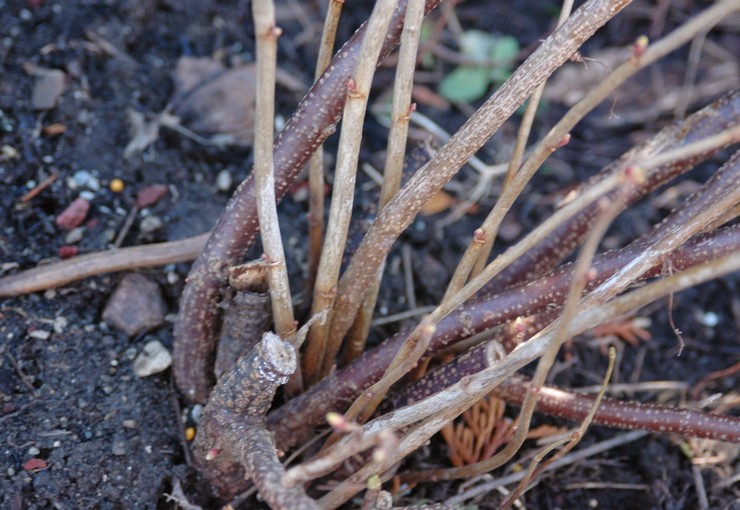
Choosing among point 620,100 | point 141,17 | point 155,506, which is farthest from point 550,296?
point 141,17

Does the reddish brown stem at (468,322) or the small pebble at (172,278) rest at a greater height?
the reddish brown stem at (468,322)

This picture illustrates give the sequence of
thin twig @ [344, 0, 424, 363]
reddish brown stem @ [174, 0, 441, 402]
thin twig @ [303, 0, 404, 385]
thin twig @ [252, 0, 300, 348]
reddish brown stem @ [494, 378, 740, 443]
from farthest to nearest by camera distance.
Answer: reddish brown stem @ [494, 378, 740, 443] → reddish brown stem @ [174, 0, 441, 402] → thin twig @ [344, 0, 424, 363] → thin twig @ [303, 0, 404, 385] → thin twig @ [252, 0, 300, 348]

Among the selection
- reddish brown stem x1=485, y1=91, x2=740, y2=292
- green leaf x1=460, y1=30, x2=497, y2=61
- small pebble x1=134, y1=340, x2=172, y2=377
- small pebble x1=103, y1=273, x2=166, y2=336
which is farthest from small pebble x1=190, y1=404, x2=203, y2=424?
green leaf x1=460, y1=30, x2=497, y2=61

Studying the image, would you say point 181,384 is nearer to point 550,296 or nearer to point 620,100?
point 550,296

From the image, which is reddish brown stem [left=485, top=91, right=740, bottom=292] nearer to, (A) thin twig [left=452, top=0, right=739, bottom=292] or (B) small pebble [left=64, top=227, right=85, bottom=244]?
(A) thin twig [left=452, top=0, right=739, bottom=292]

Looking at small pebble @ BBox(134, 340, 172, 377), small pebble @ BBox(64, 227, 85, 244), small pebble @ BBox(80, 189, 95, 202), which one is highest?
small pebble @ BBox(80, 189, 95, 202)

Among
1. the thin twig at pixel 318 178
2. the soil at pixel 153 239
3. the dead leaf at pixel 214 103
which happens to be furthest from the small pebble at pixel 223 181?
the thin twig at pixel 318 178

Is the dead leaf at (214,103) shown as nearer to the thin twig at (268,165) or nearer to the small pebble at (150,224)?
the small pebble at (150,224)

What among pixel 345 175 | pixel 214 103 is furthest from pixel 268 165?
pixel 214 103
